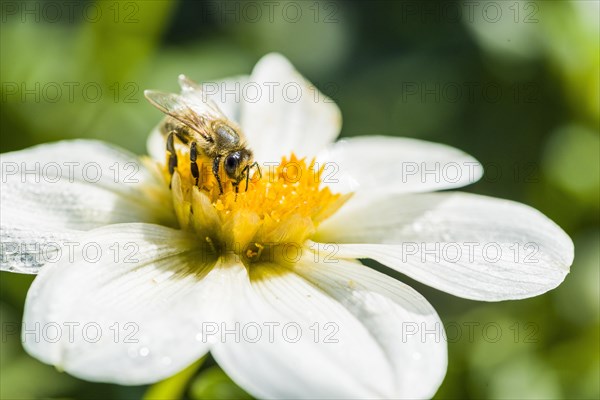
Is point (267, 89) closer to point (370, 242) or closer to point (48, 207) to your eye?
point (370, 242)

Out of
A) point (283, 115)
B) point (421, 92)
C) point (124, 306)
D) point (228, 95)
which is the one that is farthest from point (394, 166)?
point (124, 306)

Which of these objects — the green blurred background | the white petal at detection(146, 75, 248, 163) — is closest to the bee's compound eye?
the white petal at detection(146, 75, 248, 163)

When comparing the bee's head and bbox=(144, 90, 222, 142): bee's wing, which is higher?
bbox=(144, 90, 222, 142): bee's wing

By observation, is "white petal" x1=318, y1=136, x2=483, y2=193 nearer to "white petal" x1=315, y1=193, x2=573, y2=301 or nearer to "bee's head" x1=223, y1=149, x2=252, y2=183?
"white petal" x1=315, y1=193, x2=573, y2=301

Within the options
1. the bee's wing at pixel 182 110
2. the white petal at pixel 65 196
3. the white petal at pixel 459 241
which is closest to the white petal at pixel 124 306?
the white petal at pixel 65 196

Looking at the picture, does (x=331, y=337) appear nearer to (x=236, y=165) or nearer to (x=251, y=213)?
(x=251, y=213)

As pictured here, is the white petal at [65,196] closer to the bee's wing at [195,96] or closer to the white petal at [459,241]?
the bee's wing at [195,96]
